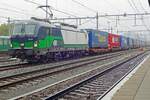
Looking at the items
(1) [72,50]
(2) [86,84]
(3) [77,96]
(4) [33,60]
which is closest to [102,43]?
(1) [72,50]

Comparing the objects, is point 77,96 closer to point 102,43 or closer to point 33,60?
point 33,60

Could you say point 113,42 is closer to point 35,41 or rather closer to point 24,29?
point 24,29

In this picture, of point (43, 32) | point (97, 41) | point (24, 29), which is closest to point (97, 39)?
point (97, 41)

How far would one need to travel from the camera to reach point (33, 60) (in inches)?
1099

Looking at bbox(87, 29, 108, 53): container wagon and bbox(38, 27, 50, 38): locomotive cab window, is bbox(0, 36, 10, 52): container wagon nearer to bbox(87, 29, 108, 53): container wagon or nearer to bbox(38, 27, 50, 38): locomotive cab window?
bbox(87, 29, 108, 53): container wagon

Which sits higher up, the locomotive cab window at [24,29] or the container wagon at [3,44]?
the locomotive cab window at [24,29]

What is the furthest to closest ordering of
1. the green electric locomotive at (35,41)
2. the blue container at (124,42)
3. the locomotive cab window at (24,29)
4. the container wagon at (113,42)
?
the blue container at (124,42) < the container wagon at (113,42) < the locomotive cab window at (24,29) < the green electric locomotive at (35,41)

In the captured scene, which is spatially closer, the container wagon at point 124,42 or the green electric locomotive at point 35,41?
the green electric locomotive at point 35,41

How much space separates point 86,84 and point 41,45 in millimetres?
11392

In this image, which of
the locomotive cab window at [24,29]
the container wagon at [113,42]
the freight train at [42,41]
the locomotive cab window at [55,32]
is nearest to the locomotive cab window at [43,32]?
the freight train at [42,41]

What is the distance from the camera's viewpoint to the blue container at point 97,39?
156 ft

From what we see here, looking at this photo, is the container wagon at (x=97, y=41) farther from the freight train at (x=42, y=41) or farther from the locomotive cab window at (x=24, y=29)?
the locomotive cab window at (x=24, y=29)

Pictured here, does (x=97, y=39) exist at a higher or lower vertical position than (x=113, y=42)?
higher

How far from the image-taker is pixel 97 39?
165 ft
